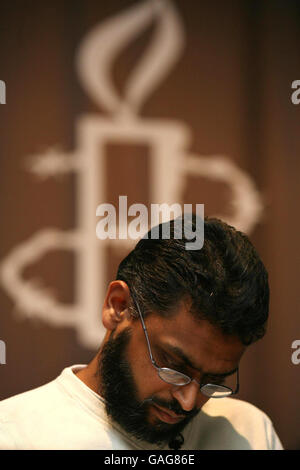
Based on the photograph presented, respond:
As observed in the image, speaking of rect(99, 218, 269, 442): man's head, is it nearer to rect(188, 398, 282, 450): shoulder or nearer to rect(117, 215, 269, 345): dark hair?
rect(117, 215, 269, 345): dark hair

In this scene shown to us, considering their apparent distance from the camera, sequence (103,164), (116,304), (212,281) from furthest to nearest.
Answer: (103,164) < (116,304) < (212,281)

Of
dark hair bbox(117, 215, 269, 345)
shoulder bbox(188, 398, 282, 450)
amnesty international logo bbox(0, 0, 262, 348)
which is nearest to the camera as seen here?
dark hair bbox(117, 215, 269, 345)

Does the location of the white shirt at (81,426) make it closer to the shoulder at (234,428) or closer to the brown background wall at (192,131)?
the shoulder at (234,428)

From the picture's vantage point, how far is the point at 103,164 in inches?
49.4

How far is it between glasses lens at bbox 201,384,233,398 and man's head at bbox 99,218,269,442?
13 mm

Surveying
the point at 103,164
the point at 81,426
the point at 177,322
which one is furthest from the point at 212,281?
the point at 103,164

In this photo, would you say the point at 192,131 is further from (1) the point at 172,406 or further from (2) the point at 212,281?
(1) the point at 172,406

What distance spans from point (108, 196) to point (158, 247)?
31 cm

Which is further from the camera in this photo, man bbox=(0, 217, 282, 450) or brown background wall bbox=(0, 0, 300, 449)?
brown background wall bbox=(0, 0, 300, 449)

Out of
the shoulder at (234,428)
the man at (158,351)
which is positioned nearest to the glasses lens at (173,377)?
the man at (158,351)

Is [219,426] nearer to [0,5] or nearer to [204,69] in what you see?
[204,69]

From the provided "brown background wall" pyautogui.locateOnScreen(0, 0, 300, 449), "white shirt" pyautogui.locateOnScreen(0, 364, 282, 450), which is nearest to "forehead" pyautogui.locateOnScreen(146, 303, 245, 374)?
"white shirt" pyautogui.locateOnScreen(0, 364, 282, 450)

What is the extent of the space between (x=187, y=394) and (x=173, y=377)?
0.04m

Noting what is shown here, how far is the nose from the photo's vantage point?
93 centimetres
